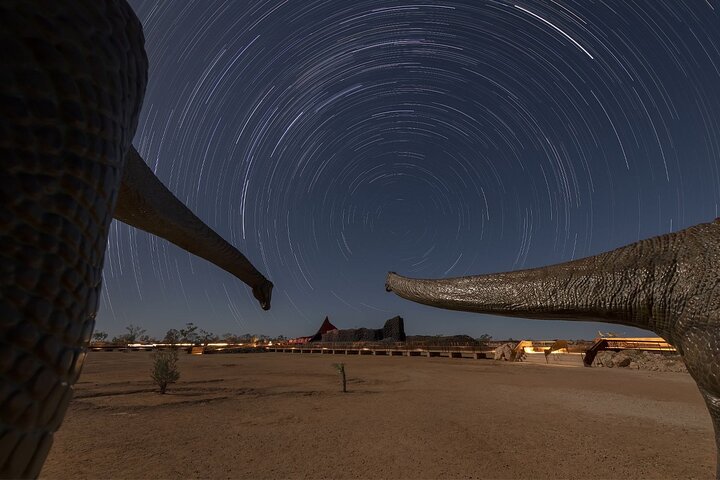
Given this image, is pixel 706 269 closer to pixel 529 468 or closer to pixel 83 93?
pixel 83 93

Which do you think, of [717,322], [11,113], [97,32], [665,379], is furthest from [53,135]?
[665,379]

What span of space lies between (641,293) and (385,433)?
7.38 metres

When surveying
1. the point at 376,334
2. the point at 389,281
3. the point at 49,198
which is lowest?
the point at 49,198

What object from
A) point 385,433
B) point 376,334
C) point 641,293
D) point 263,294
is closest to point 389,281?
point 263,294

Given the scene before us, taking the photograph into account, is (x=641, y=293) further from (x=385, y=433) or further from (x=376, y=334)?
(x=376, y=334)

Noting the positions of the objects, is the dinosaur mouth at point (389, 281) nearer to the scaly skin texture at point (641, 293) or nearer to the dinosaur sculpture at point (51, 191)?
the scaly skin texture at point (641, 293)

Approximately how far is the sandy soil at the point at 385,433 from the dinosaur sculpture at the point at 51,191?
21.4ft

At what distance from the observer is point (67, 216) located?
605mm

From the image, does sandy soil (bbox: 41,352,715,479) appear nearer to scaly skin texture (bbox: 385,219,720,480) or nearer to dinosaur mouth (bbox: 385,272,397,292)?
dinosaur mouth (bbox: 385,272,397,292)

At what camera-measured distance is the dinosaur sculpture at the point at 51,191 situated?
0.50 metres

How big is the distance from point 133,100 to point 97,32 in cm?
16

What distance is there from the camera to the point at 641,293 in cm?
218

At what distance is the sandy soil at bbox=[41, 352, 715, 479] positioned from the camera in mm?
6258

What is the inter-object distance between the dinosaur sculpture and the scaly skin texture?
2.13m
